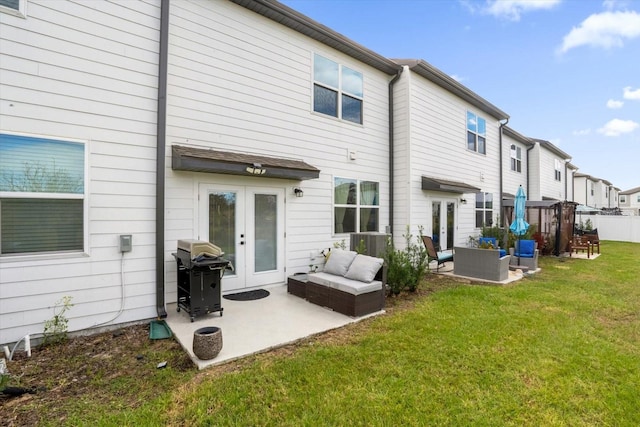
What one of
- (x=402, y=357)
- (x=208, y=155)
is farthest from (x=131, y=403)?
(x=208, y=155)

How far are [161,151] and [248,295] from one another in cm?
309

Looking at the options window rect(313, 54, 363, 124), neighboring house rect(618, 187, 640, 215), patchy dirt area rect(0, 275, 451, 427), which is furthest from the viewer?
neighboring house rect(618, 187, 640, 215)

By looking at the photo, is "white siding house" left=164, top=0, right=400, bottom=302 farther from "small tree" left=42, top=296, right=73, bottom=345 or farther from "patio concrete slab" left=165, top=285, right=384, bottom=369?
"small tree" left=42, top=296, right=73, bottom=345

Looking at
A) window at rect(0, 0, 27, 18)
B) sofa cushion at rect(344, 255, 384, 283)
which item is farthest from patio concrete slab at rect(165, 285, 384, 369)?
window at rect(0, 0, 27, 18)

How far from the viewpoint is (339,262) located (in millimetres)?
5688

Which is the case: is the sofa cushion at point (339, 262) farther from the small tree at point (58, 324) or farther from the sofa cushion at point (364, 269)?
the small tree at point (58, 324)

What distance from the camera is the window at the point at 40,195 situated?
385 cm

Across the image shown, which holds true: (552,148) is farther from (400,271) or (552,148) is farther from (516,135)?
(400,271)

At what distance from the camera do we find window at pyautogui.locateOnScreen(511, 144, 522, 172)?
50.3 ft

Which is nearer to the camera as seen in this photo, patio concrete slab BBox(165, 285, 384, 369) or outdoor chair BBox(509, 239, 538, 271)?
patio concrete slab BBox(165, 285, 384, 369)

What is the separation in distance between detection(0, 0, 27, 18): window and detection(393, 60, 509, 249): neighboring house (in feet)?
26.5

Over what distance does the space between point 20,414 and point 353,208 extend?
22.8ft

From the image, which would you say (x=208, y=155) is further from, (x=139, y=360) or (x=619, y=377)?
→ (x=619, y=377)

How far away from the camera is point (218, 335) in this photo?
3.54 m
